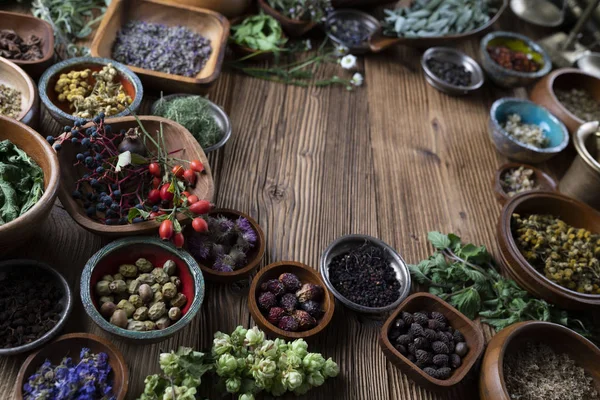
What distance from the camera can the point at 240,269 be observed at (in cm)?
146

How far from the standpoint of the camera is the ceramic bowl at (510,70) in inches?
91.7

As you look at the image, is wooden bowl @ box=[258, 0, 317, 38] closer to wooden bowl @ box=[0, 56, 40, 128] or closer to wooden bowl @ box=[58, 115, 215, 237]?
wooden bowl @ box=[58, 115, 215, 237]

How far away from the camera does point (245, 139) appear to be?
1.94 metres

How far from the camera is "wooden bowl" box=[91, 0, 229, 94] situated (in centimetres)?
179

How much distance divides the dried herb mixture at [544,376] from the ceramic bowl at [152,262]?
854 mm

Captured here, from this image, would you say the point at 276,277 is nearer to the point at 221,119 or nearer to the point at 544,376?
the point at 221,119

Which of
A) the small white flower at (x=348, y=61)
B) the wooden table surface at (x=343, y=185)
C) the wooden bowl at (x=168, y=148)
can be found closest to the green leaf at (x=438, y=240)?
the wooden table surface at (x=343, y=185)

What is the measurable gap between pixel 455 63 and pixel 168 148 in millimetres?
1520

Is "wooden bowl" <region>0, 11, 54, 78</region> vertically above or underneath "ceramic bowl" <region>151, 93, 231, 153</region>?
above

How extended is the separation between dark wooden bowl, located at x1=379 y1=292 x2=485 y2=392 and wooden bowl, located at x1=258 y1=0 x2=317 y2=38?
136 cm

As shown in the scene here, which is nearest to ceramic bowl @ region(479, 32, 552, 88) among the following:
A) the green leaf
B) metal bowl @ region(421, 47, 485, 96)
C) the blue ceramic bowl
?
metal bowl @ region(421, 47, 485, 96)

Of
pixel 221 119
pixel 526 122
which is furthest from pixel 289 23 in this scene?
pixel 526 122

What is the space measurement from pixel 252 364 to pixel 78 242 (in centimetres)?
63

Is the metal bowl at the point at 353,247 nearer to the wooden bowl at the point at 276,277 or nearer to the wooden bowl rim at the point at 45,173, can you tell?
the wooden bowl at the point at 276,277
